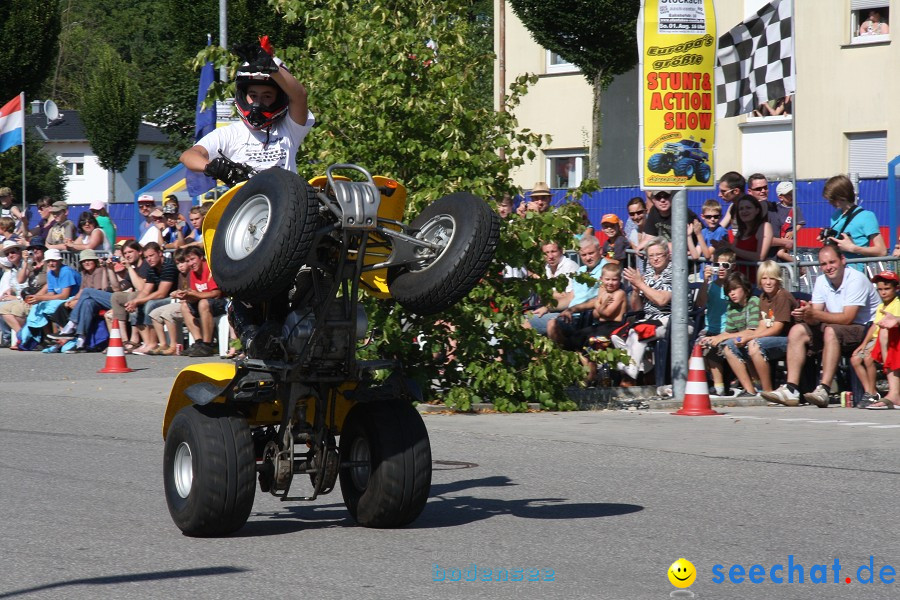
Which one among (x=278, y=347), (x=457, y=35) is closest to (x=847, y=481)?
(x=278, y=347)

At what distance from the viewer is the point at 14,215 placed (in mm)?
23812

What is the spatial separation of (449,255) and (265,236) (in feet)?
3.00

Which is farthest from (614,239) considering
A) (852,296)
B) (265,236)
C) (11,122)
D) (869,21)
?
(869,21)

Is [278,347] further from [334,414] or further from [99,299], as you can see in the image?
[99,299]

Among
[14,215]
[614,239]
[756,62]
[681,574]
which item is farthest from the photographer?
[14,215]

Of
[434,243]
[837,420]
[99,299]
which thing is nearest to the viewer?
[434,243]

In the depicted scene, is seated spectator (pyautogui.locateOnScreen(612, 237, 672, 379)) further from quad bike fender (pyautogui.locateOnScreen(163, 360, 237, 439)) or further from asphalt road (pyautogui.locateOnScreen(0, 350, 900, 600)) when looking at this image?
quad bike fender (pyautogui.locateOnScreen(163, 360, 237, 439))

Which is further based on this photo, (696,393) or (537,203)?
(537,203)

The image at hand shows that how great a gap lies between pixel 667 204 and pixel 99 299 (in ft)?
26.3

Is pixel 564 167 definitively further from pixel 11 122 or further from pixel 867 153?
pixel 11 122

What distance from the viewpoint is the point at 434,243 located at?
21.2 ft

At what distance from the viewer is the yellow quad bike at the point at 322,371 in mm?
6219

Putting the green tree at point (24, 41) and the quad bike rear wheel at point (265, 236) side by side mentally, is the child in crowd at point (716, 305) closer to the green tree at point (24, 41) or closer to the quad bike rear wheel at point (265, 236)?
the quad bike rear wheel at point (265, 236)

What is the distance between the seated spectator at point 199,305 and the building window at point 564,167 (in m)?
20.4
